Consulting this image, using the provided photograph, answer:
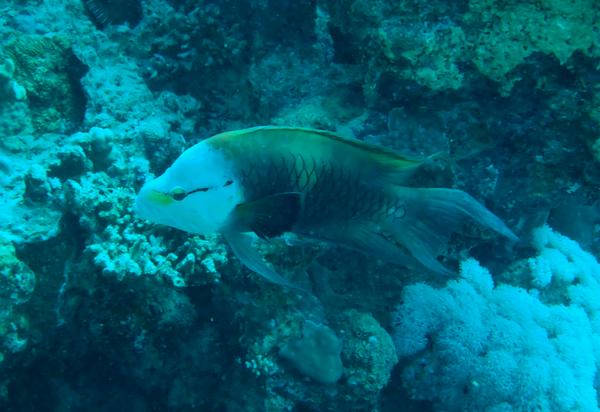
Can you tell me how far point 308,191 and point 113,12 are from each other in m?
4.40

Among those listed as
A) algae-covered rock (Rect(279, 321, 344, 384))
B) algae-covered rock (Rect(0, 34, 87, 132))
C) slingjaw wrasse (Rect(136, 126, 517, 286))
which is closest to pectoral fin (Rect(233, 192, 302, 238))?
slingjaw wrasse (Rect(136, 126, 517, 286))

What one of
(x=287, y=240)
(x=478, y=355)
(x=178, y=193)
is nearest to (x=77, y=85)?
(x=287, y=240)

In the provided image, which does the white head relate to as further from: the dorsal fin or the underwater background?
the underwater background

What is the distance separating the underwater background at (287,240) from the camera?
10.2 ft

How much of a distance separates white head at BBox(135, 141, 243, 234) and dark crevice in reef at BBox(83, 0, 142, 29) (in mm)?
3999

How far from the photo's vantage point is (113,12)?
505 cm

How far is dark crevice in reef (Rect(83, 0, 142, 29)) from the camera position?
5004 millimetres

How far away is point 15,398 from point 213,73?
3.43 meters

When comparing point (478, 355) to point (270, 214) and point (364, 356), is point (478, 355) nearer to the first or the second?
point (364, 356)

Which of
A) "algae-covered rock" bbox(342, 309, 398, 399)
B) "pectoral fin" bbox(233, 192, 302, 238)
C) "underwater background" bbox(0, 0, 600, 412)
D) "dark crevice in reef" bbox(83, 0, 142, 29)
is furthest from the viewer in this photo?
"dark crevice in reef" bbox(83, 0, 142, 29)

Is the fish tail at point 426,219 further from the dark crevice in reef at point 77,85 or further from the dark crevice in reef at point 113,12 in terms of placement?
the dark crevice in reef at point 113,12

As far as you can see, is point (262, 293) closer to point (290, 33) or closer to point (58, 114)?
point (290, 33)

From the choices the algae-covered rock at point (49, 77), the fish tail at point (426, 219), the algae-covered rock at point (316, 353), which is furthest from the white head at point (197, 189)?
the algae-covered rock at point (49, 77)

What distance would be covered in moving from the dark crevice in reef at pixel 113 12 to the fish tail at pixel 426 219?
4.48 metres
